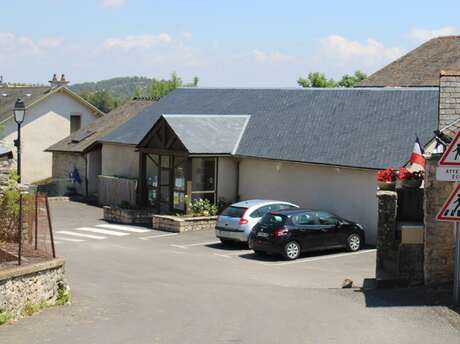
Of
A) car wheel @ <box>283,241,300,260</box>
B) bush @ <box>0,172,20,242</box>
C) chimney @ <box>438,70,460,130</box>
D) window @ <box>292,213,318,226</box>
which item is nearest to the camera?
bush @ <box>0,172,20,242</box>

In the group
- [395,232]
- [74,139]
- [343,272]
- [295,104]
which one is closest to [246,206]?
[343,272]

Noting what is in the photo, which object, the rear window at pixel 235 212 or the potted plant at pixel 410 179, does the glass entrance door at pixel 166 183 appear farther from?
the potted plant at pixel 410 179

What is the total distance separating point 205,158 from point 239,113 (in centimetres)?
381

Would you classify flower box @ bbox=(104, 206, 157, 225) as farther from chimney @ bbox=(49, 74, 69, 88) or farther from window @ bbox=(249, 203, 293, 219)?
chimney @ bbox=(49, 74, 69, 88)

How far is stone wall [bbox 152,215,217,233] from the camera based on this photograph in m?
29.8

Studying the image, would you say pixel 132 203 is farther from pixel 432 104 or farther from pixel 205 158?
pixel 432 104

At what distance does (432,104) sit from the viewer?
88.6 ft

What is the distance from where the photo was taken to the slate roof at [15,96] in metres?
53.6

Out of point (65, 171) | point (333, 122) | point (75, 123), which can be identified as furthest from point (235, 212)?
point (75, 123)

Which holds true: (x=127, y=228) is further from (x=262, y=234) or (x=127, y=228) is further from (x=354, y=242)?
(x=354, y=242)

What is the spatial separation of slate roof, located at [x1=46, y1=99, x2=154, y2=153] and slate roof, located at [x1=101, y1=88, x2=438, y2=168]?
20.9ft

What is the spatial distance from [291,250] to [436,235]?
31.9 ft

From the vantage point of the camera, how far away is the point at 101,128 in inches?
1769

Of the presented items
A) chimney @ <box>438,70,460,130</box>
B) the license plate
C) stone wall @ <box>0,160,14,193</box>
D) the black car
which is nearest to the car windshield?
the black car
